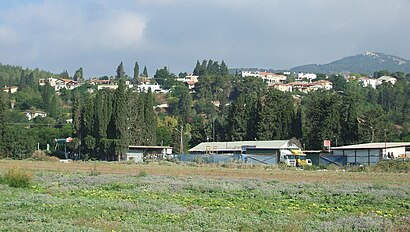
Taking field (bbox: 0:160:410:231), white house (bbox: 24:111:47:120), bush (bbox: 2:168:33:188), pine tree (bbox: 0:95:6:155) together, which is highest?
white house (bbox: 24:111:47:120)

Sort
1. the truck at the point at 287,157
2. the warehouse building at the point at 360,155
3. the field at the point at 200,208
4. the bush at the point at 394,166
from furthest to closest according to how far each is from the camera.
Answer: the truck at the point at 287,157 < the warehouse building at the point at 360,155 < the bush at the point at 394,166 < the field at the point at 200,208

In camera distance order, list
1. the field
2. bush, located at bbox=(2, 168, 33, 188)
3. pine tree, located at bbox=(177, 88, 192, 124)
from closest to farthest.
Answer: the field
bush, located at bbox=(2, 168, 33, 188)
pine tree, located at bbox=(177, 88, 192, 124)

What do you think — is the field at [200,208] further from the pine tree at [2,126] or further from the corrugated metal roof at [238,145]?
the pine tree at [2,126]

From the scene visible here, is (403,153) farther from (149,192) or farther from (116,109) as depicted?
(149,192)

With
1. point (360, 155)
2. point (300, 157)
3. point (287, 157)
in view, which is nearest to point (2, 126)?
point (287, 157)

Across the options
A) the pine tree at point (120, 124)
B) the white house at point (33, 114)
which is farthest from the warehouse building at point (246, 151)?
the white house at point (33, 114)

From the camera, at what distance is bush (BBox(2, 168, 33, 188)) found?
2970 cm

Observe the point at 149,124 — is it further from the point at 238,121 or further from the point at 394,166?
the point at 394,166

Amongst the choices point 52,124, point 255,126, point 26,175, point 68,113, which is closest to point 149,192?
point 26,175

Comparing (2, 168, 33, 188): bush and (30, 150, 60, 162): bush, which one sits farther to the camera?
(30, 150, 60, 162): bush

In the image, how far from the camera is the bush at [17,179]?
97.5ft

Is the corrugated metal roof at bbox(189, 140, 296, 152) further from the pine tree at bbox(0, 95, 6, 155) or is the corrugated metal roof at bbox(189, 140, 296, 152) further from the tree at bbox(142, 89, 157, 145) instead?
the pine tree at bbox(0, 95, 6, 155)

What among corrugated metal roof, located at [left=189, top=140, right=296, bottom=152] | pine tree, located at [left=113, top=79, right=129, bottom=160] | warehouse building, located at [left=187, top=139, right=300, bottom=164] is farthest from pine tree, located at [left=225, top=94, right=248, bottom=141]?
pine tree, located at [left=113, top=79, right=129, bottom=160]

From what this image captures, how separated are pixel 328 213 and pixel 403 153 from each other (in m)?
66.2
